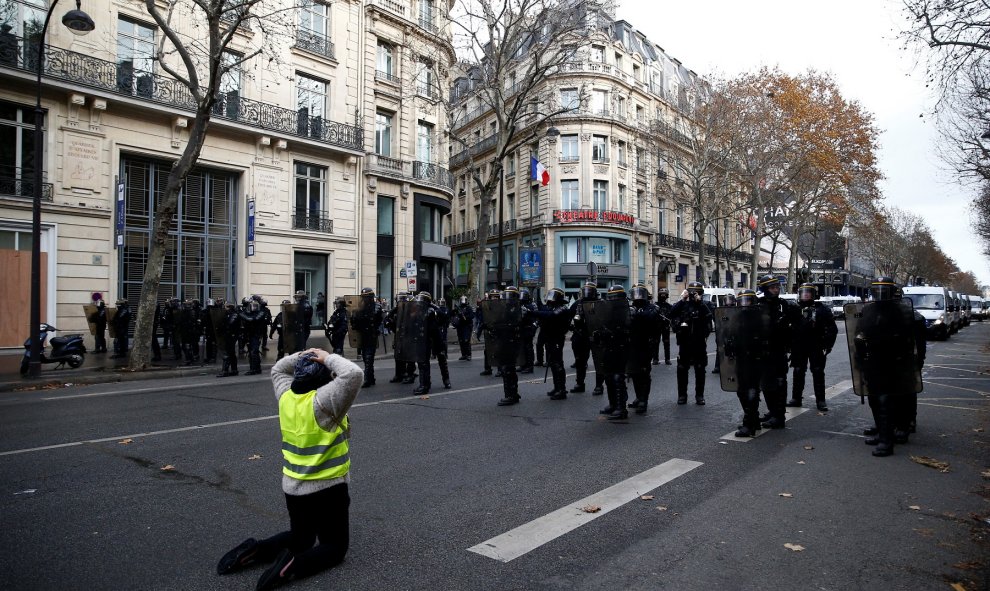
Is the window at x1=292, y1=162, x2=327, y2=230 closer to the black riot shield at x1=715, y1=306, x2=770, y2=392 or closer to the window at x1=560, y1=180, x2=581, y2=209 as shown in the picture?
the black riot shield at x1=715, y1=306, x2=770, y2=392

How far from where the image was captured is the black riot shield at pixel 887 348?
6.20 metres

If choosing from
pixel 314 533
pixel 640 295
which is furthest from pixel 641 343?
pixel 314 533

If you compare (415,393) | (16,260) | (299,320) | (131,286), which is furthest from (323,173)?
(415,393)

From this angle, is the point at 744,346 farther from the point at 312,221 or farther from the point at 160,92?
the point at 312,221

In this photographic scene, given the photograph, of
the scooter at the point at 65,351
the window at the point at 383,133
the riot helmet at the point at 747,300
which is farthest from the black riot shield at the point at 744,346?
the window at the point at 383,133

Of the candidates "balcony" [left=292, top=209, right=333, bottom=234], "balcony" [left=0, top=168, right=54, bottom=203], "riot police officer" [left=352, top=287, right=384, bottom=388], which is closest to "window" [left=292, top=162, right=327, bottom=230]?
"balcony" [left=292, top=209, right=333, bottom=234]

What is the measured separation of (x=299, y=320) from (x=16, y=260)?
10213 mm

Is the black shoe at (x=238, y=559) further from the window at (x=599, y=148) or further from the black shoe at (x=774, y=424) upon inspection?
the window at (x=599, y=148)

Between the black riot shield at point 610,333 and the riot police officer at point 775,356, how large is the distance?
67.2 inches

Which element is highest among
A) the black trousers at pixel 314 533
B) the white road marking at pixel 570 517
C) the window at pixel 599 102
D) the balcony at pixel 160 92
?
the window at pixel 599 102

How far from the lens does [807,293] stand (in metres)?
9.22

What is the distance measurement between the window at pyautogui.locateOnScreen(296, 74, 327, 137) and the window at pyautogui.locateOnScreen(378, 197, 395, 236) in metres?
4.63

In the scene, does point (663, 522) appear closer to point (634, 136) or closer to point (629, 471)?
point (629, 471)

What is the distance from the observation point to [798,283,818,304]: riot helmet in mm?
9164
